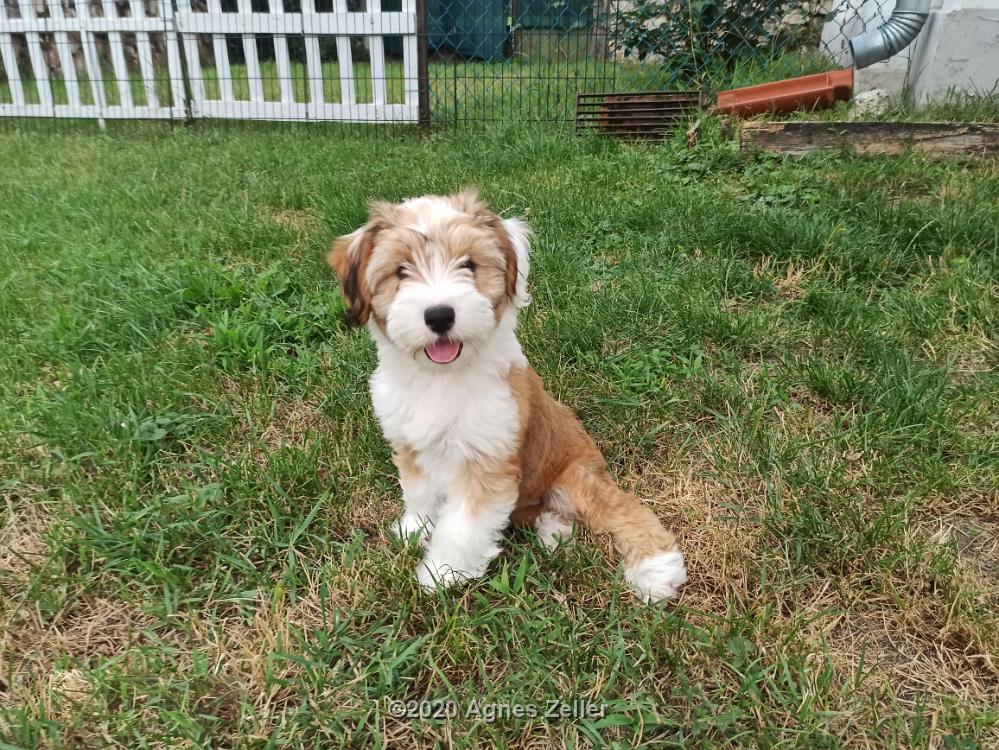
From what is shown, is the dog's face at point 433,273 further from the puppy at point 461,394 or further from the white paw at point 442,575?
the white paw at point 442,575

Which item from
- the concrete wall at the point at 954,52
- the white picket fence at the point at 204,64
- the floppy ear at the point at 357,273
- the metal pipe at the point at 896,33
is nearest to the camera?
the floppy ear at the point at 357,273

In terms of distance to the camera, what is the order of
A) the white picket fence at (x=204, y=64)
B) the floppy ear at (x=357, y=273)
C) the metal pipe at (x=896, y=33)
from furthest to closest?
the white picket fence at (x=204, y=64) < the metal pipe at (x=896, y=33) < the floppy ear at (x=357, y=273)

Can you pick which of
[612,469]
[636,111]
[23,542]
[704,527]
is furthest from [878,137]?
[23,542]

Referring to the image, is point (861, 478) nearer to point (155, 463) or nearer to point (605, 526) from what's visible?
point (605, 526)

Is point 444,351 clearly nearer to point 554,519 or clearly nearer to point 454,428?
point 454,428

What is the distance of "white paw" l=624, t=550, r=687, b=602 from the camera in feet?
6.93

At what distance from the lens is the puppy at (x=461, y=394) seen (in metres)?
2.10

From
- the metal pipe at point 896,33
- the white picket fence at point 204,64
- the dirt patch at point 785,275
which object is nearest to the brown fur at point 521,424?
the dirt patch at point 785,275

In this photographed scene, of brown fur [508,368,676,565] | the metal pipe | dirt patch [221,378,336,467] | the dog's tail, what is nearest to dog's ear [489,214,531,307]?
brown fur [508,368,676,565]

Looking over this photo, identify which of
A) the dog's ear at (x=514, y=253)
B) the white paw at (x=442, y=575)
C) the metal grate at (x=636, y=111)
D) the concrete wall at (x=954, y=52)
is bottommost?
the white paw at (x=442, y=575)

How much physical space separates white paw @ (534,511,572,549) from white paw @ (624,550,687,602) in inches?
10.9

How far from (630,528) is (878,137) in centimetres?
442

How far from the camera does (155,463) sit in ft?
8.48

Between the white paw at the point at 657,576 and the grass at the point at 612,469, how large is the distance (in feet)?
0.21
